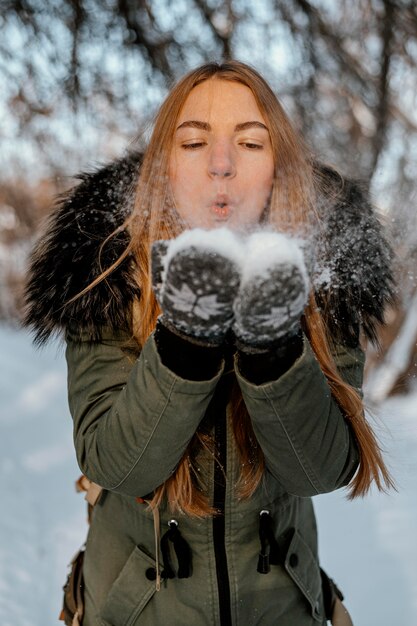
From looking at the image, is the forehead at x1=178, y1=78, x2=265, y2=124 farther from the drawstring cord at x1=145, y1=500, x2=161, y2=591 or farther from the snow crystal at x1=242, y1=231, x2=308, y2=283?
the drawstring cord at x1=145, y1=500, x2=161, y2=591

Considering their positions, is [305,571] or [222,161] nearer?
[222,161]

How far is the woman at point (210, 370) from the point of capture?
3.29ft

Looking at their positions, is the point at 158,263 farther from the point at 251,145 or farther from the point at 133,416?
the point at 251,145

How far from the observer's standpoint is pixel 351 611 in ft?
8.09

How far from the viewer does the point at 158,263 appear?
0.94 meters

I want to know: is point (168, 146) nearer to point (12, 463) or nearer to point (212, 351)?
point (212, 351)

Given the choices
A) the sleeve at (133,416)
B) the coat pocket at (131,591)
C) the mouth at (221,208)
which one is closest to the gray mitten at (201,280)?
the sleeve at (133,416)

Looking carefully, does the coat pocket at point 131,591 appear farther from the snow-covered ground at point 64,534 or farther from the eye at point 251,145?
the eye at point 251,145

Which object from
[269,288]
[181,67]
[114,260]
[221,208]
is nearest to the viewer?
[269,288]

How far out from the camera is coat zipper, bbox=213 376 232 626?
122cm

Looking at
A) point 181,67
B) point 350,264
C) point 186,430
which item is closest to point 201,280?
point 186,430

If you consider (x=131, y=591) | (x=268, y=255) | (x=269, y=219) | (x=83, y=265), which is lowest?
(x=131, y=591)

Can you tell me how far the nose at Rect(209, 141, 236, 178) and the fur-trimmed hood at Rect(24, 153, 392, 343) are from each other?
0.79 ft

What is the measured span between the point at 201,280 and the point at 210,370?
0.20 m
